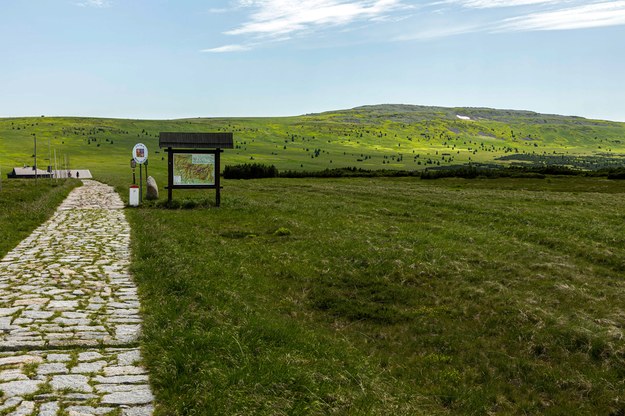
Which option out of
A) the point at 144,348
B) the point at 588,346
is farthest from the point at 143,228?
the point at 588,346

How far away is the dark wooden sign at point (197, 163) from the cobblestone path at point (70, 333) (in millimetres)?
14008

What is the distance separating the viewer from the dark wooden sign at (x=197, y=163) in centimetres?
3111

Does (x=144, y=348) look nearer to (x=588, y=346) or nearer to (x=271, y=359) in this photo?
(x=271, y=359)

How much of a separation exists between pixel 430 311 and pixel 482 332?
148 cm

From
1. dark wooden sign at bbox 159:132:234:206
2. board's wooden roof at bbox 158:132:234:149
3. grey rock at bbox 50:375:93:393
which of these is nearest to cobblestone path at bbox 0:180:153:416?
grey rock at bbox 50:375:93:393

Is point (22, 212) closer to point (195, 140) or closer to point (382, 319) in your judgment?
point (195, 140)

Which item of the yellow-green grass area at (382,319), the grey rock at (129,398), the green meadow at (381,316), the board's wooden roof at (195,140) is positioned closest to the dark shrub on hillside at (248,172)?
the board's wooden roof at (195,140)

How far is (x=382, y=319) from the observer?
12070 mm

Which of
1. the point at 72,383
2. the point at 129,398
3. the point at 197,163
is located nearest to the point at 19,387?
the point at 72,383

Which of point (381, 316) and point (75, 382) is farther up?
point (75, 382)

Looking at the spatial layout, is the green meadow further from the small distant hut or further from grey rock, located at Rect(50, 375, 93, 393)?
the small distant hut

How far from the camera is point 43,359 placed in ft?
25.9

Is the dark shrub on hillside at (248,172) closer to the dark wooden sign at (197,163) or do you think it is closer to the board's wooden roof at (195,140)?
the dark wooden sign at (197,163)

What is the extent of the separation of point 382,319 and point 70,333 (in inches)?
255
